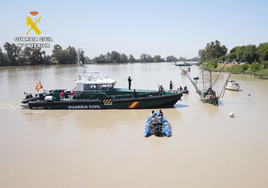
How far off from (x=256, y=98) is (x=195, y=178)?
17.2 metres

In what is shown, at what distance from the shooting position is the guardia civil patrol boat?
55.6 ft

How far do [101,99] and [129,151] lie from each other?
770 centimetres

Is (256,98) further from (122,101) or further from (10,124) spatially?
(10,124)

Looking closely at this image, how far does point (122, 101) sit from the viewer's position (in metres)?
16.9

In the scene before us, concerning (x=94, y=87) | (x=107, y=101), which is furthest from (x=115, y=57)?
(x=107, y=101)

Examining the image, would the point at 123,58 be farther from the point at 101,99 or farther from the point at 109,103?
the point at 109,103

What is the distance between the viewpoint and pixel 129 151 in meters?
9.98

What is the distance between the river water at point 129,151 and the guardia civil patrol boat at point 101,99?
2.60ft

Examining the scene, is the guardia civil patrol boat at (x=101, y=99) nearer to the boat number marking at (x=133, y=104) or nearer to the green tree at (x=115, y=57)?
the boat number marking at (x=133, y=104)

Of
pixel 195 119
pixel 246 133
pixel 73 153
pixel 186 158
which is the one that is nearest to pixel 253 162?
pixel 186 158

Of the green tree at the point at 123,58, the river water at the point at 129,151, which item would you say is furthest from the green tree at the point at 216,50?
the green tree at the point at 123,58

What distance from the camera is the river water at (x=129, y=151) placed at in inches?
310

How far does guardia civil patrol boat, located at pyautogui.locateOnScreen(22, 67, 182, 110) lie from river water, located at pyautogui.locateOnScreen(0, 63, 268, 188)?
0.79 m

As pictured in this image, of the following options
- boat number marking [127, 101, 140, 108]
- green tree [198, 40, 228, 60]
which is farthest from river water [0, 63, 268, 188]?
green tree [198, 40, 228, 60]
